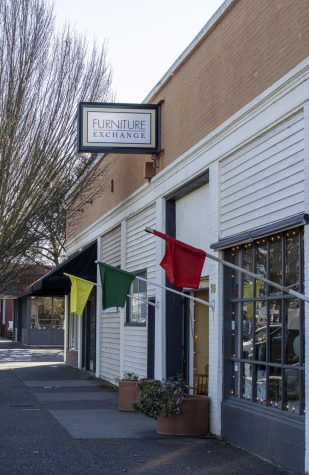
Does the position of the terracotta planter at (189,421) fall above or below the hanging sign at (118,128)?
below

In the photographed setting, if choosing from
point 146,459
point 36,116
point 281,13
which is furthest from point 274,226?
point 36,116

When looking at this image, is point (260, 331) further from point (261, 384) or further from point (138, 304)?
point (138, 304)

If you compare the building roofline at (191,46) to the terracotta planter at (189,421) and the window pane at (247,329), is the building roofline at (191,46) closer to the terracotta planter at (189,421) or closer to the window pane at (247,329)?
the window pane at (247,329)

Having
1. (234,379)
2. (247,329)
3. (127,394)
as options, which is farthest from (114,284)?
(247,329)

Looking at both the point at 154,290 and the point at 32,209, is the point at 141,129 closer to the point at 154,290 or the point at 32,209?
the point at 154,290

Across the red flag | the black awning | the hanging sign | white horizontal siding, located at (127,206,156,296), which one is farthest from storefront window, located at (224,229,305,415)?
the black awning

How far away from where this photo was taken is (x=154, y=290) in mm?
16250

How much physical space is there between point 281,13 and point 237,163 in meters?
2.24

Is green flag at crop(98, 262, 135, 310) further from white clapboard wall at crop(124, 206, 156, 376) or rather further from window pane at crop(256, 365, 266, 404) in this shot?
window pane at crop(256, 365, 266, 404)

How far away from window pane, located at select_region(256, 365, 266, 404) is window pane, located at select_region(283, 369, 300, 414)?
2.49 feet

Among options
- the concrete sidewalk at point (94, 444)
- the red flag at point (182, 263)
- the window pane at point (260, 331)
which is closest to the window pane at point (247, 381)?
the window pane at point (260, 331)

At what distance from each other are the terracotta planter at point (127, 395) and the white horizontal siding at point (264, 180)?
4.18 m

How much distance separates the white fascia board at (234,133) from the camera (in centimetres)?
958

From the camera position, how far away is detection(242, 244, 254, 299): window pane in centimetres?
1127
